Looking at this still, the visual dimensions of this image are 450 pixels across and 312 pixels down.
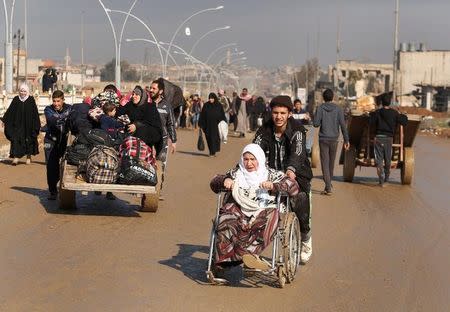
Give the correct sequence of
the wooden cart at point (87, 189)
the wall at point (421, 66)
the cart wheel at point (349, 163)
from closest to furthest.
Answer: the wooden cart at point (87, 189) < the cart wheel at point (349, 163) < the wall at point (421, 66)

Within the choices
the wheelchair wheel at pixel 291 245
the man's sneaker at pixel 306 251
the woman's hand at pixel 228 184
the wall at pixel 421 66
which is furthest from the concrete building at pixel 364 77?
the woman's hand at pixel 228 184

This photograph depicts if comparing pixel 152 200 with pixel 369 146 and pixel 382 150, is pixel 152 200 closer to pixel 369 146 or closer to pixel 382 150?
pixel 382 150

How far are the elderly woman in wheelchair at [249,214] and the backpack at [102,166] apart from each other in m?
4.16

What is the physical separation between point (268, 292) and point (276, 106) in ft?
5.17

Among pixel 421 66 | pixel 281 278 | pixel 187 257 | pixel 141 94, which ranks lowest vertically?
pixel 187 257

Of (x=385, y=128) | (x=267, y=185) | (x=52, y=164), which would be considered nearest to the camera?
(x=267, y=185)

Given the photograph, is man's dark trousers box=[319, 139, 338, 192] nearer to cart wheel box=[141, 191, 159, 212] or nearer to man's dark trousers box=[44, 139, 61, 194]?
cart wheel box=[141, 191, 159, 212]

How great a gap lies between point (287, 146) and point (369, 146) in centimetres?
1009

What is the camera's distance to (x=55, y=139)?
1447 cm

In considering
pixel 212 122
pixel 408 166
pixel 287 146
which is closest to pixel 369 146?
pixel 408 166

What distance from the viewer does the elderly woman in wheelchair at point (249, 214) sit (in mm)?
8117

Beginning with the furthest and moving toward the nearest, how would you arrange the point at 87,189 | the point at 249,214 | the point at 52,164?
the point at 52,164 < the point at 87,189 < the point at 249,214

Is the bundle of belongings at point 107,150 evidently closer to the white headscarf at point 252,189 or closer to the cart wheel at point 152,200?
the cart wheel at point 152,200

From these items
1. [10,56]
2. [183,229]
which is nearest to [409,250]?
[183,229]
